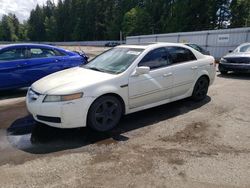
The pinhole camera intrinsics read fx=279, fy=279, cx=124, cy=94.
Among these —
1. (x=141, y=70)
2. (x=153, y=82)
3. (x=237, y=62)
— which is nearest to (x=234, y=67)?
(x=237, y=62)

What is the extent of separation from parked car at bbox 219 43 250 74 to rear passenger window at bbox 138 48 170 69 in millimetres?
5806

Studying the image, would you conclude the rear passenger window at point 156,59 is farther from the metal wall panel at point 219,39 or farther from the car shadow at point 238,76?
the metal wall panel at point 219,39

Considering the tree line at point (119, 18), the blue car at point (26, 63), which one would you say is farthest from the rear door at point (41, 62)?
the tree line at point (119, 18)

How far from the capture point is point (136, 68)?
5.14 meters

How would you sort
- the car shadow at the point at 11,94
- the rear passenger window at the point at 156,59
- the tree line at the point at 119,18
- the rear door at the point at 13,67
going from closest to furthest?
the rear passenger window at the point at 156,59
the rear door at the point at 13,67
the car shadow at the point at 11,94
the tree line at the point at 119,18

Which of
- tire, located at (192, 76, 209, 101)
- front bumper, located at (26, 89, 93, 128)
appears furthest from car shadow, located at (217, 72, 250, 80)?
front bumper, located at (26, 89, 93, 128)

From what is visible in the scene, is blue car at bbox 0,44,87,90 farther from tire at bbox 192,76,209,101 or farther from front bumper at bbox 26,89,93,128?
tire at bbox 192,76,209,101

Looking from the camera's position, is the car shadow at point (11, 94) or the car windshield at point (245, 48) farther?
the car windshield at point (245, 48)

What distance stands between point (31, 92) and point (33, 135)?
0.77 metres

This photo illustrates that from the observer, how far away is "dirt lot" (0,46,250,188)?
133 inches

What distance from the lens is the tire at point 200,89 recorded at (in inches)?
262

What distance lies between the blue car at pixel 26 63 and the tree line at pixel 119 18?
5345 cm

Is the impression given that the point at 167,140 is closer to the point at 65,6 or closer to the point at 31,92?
the point at 31,92

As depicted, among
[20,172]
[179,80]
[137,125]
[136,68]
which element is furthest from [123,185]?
[179,80]
